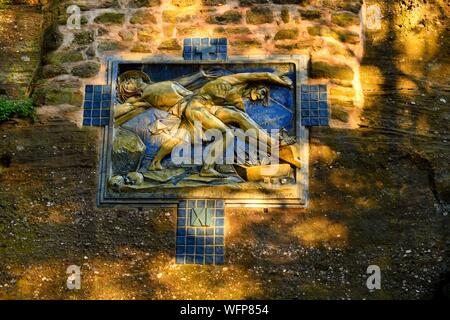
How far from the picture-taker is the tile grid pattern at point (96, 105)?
6.46 m

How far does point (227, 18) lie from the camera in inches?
265

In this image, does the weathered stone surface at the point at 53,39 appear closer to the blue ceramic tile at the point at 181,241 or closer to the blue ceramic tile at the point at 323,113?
the blue ceramic tile at the point at 181,241

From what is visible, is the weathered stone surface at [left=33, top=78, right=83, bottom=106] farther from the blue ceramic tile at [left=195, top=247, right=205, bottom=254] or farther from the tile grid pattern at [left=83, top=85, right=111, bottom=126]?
the blue ceramic tile at [left=195, top=247, right=205, bottom=254]

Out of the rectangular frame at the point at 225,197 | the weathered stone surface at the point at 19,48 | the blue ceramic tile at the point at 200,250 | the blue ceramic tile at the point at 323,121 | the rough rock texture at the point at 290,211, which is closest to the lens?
the rough rock texture at the point at 290,211

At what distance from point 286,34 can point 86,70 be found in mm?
1837

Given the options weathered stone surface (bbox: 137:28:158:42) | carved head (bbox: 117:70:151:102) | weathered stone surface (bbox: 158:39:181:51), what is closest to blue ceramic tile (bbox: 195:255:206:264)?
carved head (bbox: 117:70:151:102)

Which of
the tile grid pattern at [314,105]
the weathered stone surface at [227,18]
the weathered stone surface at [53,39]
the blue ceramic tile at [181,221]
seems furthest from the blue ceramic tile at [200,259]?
the weathered stone surface at [53,39]

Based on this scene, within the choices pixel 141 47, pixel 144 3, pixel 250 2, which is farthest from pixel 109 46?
pixel 250 2

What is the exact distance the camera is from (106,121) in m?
6.45

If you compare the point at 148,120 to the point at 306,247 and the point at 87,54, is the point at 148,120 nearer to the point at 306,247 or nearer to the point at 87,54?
the point at 87,54

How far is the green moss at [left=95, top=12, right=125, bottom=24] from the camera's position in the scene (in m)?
6.82

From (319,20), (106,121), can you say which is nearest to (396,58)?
(319,20)

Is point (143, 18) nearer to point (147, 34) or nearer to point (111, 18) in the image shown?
point (147, 34)

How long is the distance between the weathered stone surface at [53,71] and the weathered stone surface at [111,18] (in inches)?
22.2
